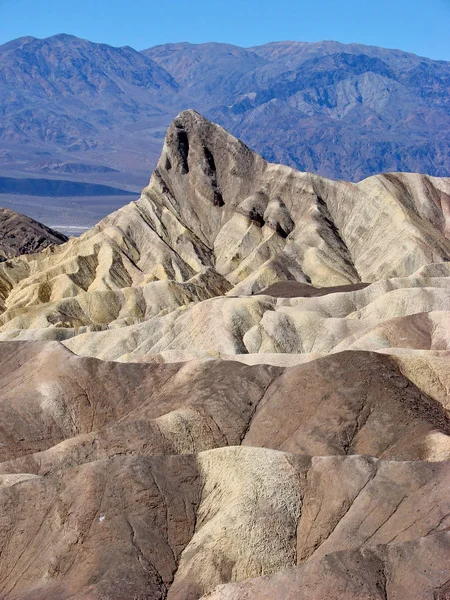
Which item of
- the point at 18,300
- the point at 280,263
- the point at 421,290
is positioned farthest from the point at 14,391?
the point at 280,263

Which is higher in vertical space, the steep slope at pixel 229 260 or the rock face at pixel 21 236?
the steep slope at pixel 229 260

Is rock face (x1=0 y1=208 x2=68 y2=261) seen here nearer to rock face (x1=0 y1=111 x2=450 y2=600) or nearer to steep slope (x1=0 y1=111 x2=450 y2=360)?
steep slope (x1=0 y1=111 x2=450 y2=360)

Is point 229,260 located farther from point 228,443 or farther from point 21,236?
point 228,443

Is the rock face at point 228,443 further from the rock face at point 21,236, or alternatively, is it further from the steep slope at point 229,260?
the rock face at point 21,236

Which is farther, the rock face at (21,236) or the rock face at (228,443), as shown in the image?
the rock face at (21,236)

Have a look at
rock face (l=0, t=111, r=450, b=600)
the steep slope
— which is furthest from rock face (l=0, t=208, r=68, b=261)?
rock face (l=0, t=111, r=450, b=600)

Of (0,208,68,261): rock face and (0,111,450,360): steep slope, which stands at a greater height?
(0,111,450,360): steep slope

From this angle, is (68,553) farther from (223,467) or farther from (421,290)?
(421,290)

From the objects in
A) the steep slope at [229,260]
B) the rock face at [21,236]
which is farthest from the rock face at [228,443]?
the rock face at [21,236]
